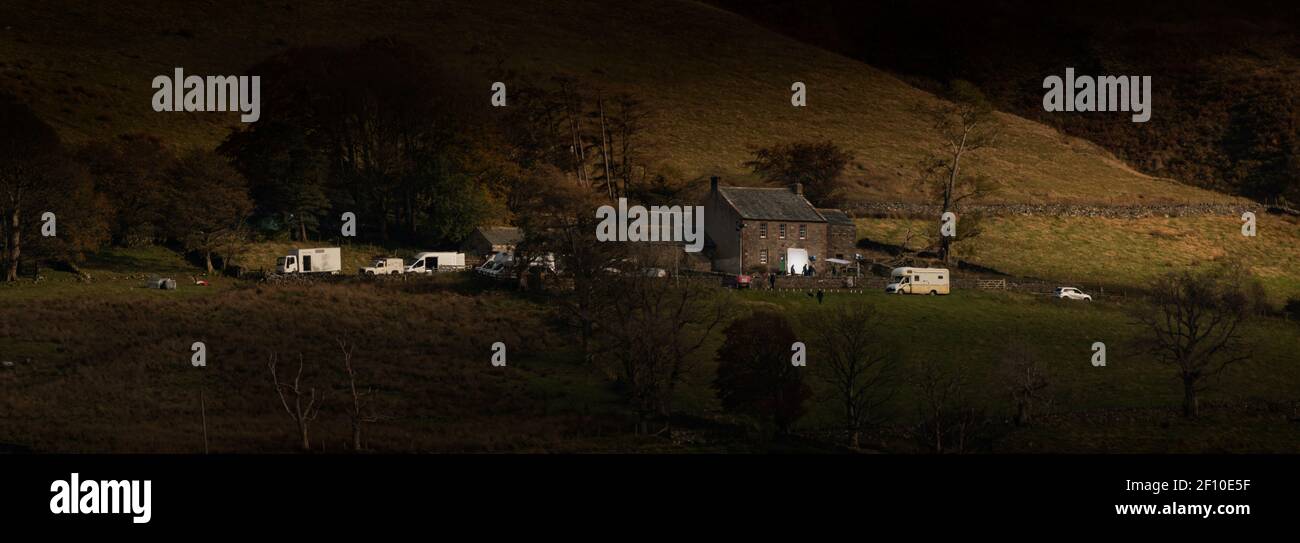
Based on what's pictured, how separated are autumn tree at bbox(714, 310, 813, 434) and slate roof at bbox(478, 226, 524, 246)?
111 feet

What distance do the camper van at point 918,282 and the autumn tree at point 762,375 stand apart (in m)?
23.3

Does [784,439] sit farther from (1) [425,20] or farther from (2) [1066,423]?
(1) [425,20]

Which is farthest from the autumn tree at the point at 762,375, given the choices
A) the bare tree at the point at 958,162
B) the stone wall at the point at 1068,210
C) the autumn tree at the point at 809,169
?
the stone wall at the point at 1068,210

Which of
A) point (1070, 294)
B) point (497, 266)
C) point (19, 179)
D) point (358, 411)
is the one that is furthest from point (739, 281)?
point (19, 179)

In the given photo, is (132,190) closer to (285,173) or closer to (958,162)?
(285,173)

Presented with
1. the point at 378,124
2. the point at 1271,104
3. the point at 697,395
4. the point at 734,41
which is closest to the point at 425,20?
the point at 734,41

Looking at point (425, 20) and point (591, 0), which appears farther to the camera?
point (591, 0)

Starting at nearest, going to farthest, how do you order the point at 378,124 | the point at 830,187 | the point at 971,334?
the point at 971,334, the point at 378,124, the point at 830,187

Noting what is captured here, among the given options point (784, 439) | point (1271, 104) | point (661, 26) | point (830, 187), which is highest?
point (661, 26)

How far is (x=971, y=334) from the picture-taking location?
2611 inches

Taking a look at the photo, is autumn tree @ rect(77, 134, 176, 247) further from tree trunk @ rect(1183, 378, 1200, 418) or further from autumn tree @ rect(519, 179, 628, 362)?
tree trunk @ rect(1183, 378, 1200, 418)

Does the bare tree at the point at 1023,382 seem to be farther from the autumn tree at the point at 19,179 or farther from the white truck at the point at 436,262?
the autumn tree at the point at 19,179

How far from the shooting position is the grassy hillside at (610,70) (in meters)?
119
